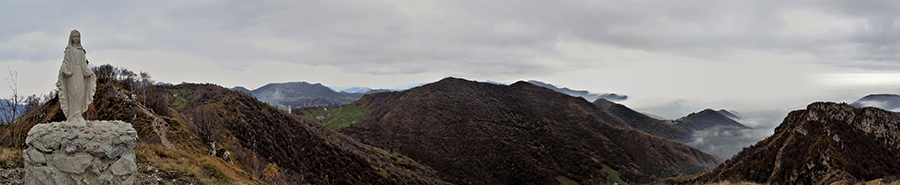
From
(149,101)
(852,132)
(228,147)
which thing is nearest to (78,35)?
(228,147)

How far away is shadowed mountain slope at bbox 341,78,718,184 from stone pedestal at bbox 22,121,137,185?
205ft

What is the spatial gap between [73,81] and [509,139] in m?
89.6

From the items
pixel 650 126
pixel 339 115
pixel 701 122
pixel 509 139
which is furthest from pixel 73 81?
pixel 701 122

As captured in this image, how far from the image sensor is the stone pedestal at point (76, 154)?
28.2 feet

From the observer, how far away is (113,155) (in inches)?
367

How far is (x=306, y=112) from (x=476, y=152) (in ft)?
177

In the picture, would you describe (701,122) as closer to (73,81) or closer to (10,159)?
(73,81)

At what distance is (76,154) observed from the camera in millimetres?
8805

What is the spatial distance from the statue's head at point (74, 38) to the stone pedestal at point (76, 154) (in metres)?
2.23

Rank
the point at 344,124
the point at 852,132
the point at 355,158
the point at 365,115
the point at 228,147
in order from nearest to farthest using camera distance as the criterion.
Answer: the point at 228,147, the point at 852,132, the point at 355,158, the point at 344,124, the point at 365,115

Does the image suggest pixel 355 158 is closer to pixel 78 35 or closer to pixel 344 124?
pixel 78 35

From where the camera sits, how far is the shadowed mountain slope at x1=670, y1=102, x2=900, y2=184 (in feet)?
94.0

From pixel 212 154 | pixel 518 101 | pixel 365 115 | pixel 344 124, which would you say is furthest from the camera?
pixel 518 101

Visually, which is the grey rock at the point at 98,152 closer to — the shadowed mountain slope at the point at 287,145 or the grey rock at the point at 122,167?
the grey rock at the point at 122,167
